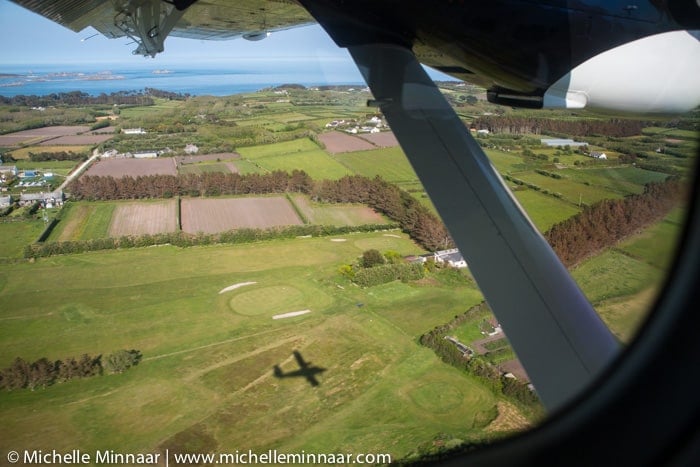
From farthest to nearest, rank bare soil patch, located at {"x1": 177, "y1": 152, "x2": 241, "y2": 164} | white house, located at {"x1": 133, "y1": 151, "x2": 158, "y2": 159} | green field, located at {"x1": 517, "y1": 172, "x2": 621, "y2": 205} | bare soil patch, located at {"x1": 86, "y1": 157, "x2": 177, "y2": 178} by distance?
bare soil patch, located at {"x1": 177, "y1": 152, "x2": 241, "y2": 164} < white house, located at {"x1": 133, "y1": 151, "x2": 158, "y2": 159} < bare soil patch, located at {"x1": 86, "y1": 157, "x2": 177, "y2": 178} < green field, located at {"x1": 517, "y1": 172, "x2": 621, "y2": 205}

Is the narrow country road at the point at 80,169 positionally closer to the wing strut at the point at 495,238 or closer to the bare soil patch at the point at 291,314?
the bare soil patch at the point at 291,314

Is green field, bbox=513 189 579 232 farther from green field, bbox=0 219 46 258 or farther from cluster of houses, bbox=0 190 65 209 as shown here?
cluster of houses, bbox=0 190 65 209

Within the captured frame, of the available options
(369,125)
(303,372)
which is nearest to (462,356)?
(303,372)

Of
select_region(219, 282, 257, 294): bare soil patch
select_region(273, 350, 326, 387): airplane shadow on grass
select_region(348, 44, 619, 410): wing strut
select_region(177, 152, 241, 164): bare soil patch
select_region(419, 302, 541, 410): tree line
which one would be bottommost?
select_region(273, 350, 326, 387): airplane shadow on grass

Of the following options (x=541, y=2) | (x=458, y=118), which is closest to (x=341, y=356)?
(x=458, y=118)

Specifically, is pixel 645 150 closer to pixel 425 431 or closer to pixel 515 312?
pixel 515 312

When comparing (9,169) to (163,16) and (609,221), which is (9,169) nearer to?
(163,16)

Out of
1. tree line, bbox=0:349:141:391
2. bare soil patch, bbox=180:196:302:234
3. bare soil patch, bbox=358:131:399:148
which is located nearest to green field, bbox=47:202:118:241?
bare soil patch, bbox=180:196:302:234
